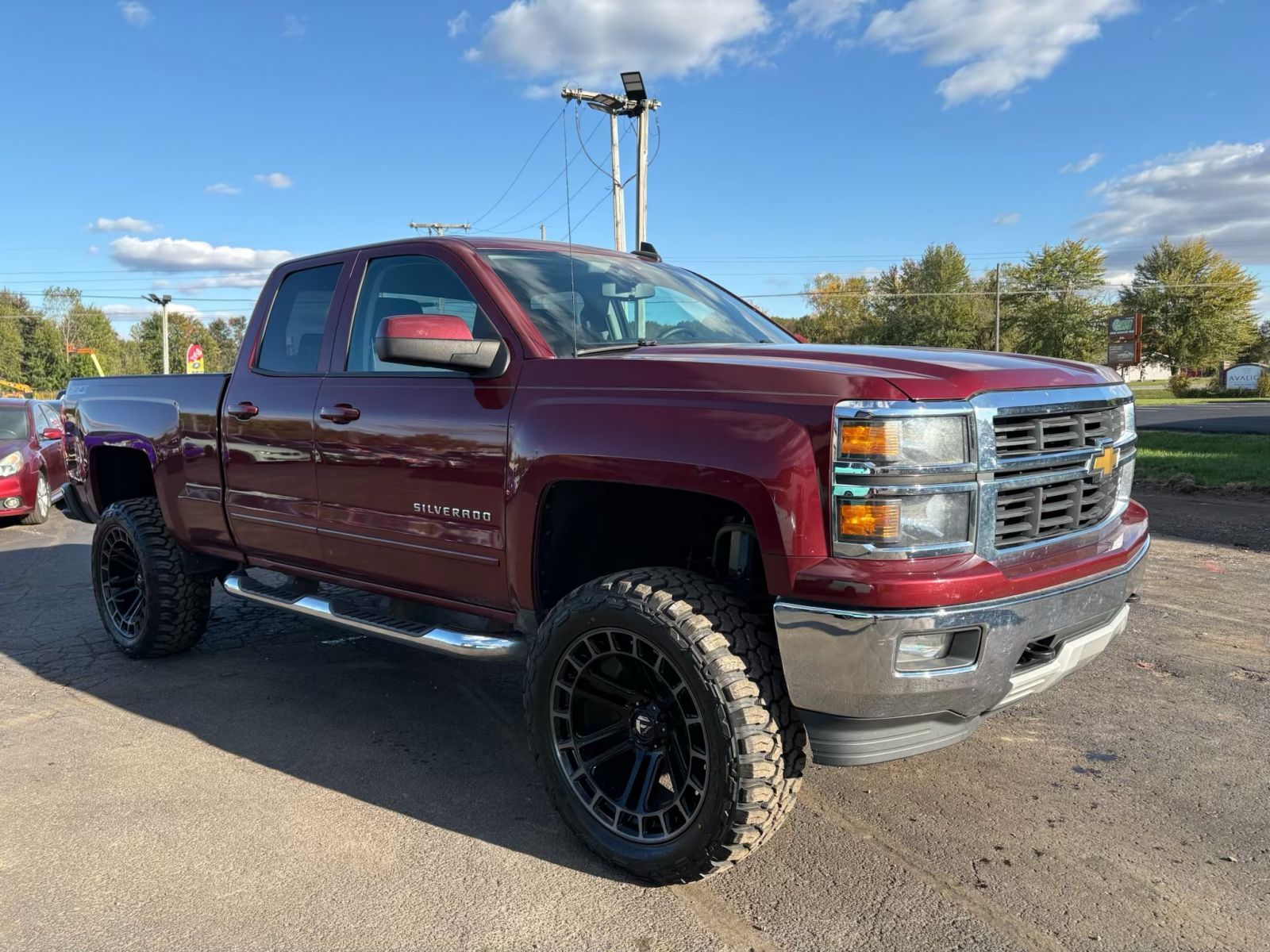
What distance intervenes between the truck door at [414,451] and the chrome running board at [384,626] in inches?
5.7

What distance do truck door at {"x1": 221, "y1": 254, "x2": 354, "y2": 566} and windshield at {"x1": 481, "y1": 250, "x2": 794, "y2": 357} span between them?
1.02 meters

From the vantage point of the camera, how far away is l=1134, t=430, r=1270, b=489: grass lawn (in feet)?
35.1

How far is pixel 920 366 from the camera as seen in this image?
105 inches

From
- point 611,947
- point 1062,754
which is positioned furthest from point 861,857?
point 1062,754

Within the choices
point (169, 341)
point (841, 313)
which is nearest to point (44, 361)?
point (169, 341)

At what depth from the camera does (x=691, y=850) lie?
270cm

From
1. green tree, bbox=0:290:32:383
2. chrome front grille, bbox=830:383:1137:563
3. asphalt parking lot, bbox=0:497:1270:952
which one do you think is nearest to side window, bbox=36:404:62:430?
asphalt parking lot, bbox=0:497:1270:952

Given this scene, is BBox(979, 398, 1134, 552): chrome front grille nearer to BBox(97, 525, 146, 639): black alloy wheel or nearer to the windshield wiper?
the windshield wiper

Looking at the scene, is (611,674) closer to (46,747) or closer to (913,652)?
(913,652)

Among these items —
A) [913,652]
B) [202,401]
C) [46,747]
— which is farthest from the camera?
[202,401]

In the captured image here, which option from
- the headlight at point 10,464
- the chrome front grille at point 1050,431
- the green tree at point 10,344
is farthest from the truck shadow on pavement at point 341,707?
the green tree at point 10,344

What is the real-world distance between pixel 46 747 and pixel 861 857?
343 centimetres

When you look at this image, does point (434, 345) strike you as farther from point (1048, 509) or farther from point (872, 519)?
point (1048, 509)

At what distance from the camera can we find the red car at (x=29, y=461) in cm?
1012
